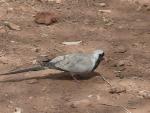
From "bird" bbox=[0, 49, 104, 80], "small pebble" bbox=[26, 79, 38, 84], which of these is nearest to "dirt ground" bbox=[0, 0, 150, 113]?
"small pebble" bbox=[26, 79, 38, 84]

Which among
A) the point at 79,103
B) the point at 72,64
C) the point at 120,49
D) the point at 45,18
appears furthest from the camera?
the point at 45,18

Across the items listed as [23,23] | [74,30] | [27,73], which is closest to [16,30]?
[23,23]

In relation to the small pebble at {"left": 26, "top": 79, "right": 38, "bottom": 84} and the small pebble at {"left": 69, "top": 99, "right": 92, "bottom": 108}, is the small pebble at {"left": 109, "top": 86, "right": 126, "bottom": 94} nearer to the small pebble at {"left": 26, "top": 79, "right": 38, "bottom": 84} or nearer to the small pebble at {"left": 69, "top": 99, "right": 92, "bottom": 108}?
the small pebble at {"left": 69, "top": 99, "right": 92, "bottom": 108}

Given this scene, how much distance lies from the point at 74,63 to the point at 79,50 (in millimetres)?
774

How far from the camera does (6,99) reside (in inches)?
181

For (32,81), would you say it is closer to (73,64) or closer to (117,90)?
(73,64)

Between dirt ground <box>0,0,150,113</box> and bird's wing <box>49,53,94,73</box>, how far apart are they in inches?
5.9

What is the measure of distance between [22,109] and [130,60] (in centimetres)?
138

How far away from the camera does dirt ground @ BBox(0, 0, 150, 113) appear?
15.0 feet

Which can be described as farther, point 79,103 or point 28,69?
point 28,69

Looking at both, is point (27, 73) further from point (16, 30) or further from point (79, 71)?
point (16, 30)

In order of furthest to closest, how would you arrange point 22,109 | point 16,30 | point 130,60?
point 16,30 < point 130,60 < point 22,109

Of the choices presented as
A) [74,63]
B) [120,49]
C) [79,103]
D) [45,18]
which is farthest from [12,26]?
[79,103]

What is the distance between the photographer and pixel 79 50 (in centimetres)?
558
